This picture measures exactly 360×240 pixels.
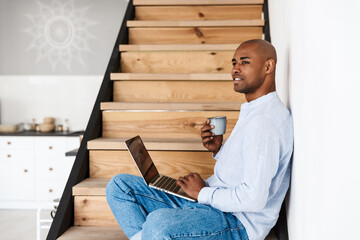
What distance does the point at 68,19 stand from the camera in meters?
4.61

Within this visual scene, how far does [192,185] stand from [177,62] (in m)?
1.23

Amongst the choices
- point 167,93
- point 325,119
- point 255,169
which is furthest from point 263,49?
point 167,93

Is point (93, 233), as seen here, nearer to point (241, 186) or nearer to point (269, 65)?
point (241, 186)

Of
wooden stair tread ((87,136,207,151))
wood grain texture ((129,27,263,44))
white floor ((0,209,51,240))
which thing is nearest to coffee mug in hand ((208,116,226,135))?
wooden stair tread ((87,136,207,151))

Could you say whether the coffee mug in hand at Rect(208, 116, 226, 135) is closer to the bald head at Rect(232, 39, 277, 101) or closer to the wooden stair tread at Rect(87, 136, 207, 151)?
the bald head at Rect(232, 39, 277, 101)

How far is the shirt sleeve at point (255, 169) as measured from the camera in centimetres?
111

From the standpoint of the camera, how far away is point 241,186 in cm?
114

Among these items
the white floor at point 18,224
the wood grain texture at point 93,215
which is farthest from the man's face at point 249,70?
the white floor at point 18,224

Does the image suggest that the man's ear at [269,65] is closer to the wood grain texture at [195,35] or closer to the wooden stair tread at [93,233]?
the wooden stair tread at [93,233]

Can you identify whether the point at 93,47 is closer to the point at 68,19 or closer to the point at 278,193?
the point at 68,19

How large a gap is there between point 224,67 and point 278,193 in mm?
1234

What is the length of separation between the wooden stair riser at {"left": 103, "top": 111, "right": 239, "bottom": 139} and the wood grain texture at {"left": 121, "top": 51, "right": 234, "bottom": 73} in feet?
1.40

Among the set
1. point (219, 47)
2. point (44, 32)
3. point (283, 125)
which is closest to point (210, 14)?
point (219, 47)

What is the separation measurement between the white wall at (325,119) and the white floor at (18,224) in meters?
2.33
